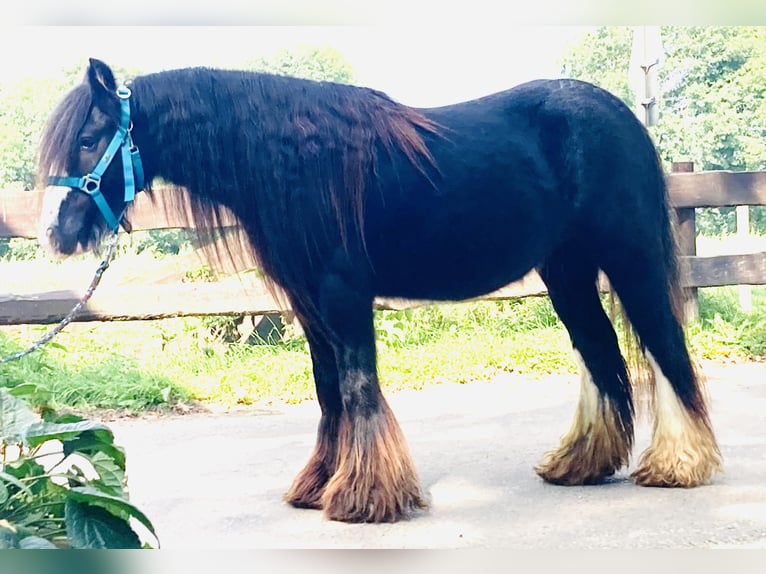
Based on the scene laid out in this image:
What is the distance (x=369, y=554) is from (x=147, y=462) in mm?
1274

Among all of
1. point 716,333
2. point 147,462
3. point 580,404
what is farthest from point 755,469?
point 147,462

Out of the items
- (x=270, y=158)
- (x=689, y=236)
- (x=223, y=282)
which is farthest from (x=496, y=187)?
(x=223, y=282)

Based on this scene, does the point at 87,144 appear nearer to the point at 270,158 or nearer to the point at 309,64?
the point at 270,158

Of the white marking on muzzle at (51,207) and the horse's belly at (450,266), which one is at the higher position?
the white marking on muzzle at (51,207)

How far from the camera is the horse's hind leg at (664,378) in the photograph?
2699mm

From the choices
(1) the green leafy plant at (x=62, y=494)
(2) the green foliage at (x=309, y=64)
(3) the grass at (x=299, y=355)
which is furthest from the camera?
(3) the grass at (x=299, y=355)

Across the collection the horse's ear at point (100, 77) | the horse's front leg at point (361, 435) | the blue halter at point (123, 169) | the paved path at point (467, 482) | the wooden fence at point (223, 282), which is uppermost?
the horse's ear at point (100, 77)

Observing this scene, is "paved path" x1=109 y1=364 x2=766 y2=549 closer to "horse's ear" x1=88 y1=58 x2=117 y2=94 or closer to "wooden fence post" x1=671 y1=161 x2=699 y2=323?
"wooden fence post" x1=671 y1=161 x2=699 y2=323

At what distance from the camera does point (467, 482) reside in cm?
280

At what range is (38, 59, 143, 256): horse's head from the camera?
91.6 inches

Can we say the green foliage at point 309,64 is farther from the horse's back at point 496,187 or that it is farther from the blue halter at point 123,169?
the blue halter at point 123,169

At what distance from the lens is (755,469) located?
286 centimetres

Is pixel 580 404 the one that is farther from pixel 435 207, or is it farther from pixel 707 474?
pixel 435 207

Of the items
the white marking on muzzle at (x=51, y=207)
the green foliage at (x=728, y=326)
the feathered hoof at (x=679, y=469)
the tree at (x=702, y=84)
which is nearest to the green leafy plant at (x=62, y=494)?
the white marking on muzzle at (x=51, y=207)
